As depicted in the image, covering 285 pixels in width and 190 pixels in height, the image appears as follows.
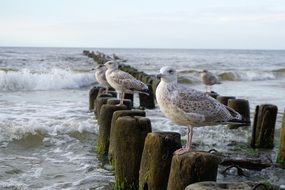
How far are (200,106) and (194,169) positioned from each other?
0.96 meters

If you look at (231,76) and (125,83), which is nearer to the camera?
(125,83)

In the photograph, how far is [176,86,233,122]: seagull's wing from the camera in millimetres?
4613

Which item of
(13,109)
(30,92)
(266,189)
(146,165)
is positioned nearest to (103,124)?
(146,165)

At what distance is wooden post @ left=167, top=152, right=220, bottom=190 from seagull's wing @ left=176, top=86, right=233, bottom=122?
2.50 ft

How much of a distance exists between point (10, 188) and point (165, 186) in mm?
2214

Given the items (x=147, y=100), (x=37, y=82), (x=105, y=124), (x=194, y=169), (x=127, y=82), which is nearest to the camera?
(x=194, y=169)

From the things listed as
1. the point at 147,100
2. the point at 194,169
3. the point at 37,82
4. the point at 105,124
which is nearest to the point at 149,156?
the point at 194,169

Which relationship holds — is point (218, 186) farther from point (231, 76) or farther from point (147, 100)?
point (231, 76)

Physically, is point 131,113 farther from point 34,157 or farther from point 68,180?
point 34,157

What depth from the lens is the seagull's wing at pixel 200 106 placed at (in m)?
4.61

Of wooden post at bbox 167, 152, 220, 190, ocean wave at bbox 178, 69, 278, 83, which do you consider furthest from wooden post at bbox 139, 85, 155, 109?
ocean wave at bbox 178, 69, 278, 83

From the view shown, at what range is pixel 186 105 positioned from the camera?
4.61 metres

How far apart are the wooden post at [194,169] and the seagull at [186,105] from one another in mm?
663

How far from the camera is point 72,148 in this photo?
8.04 metres
